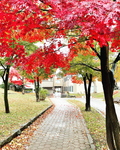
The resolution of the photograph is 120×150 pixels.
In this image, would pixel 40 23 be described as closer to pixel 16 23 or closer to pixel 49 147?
pixel 16 23

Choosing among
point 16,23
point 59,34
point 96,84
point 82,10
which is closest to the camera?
point 82,10

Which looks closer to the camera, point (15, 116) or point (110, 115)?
point (110, 115)

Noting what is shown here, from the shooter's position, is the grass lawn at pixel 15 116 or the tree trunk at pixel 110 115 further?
the grass lawn at pixel 15 116

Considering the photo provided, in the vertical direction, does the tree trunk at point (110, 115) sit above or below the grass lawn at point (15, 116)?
above

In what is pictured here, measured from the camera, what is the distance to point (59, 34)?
18.3 feet

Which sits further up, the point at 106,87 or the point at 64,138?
the point at 106,87

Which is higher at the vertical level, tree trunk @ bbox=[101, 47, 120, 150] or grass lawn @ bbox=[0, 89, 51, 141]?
tree trunk @ bbox=[101, 47, 120, 150]

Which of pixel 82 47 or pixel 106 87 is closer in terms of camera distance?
pixel 106 87

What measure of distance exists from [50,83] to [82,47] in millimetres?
42640

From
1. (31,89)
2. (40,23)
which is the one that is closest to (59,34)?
(40,23)

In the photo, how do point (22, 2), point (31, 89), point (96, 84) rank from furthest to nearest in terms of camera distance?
point (31, 89)
point (96, 84)
point (22, 2)

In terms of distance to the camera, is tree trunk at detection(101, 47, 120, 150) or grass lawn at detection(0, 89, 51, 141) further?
grass lawn at detection(0, 89, 51, 141)

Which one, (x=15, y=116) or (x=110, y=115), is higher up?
(x=110, y=115)

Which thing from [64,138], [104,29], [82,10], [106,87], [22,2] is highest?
[22,2]
